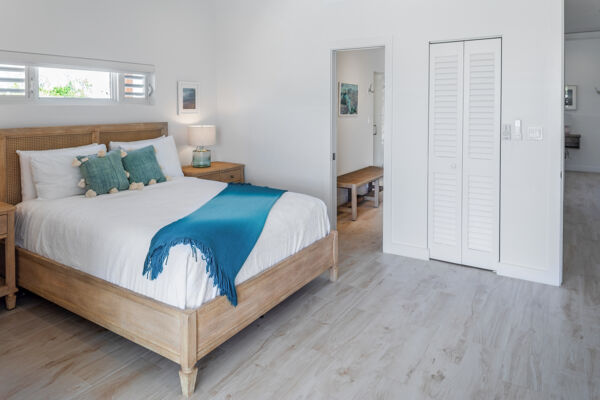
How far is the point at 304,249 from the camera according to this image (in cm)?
324

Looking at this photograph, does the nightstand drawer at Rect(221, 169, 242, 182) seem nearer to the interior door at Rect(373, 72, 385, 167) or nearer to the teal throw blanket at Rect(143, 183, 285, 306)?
the teal throw blanket at Rect(143, 183, 285, 306)

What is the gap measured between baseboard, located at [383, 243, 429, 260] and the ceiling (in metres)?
4.43

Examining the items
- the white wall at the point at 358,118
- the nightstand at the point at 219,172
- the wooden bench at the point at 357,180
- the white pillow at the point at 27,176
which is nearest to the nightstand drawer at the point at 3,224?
the white pillow at the point at 27,176

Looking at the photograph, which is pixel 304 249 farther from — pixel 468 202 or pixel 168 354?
pixel 468 202

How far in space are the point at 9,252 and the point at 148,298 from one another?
139 cm

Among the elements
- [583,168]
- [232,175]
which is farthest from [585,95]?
[232,175]

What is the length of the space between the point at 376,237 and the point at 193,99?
257cm

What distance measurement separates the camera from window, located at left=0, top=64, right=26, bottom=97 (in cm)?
350

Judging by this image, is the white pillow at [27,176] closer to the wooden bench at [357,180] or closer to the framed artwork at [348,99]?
the wooden bench at [357,180]

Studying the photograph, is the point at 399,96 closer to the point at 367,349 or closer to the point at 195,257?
Result: the point at 367,349

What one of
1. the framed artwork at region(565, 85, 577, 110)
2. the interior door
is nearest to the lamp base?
the interior door

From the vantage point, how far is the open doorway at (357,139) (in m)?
5.81

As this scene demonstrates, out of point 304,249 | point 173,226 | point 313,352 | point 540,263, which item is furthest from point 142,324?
point 540,263

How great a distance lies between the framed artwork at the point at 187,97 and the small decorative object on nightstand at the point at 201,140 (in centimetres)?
22
